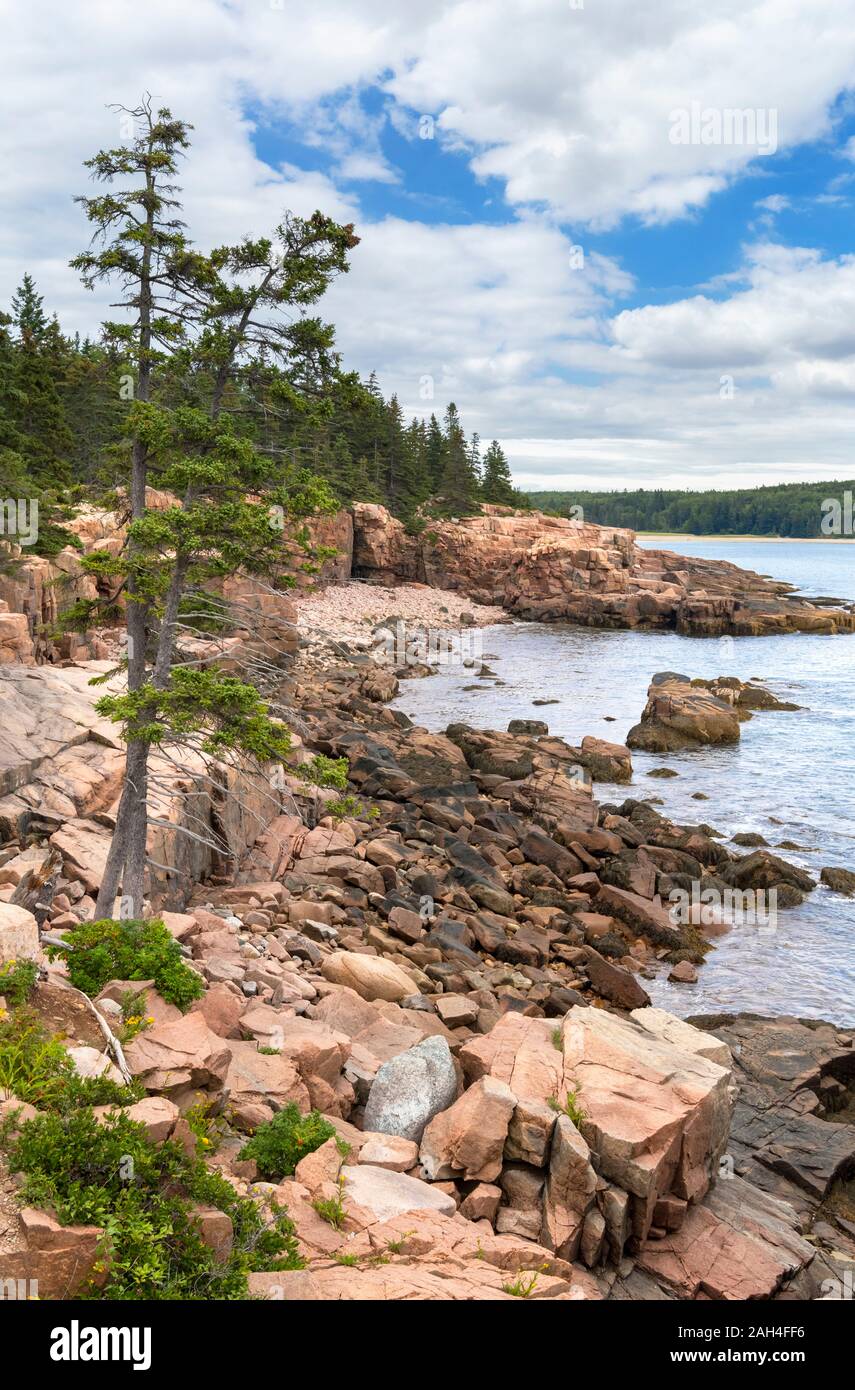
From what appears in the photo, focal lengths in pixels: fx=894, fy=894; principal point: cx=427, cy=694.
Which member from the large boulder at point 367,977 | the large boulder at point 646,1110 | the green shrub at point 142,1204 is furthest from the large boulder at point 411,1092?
the large boulder at point 367,977

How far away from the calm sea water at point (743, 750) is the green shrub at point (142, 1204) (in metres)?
12.2

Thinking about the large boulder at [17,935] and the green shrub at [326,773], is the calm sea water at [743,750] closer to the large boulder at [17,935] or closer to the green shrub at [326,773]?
the green shrub at [326,773]

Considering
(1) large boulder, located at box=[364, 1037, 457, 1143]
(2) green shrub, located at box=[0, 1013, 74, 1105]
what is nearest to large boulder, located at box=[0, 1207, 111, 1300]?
(2) green shrub, located at box=[0, 1013, 74, 1105]

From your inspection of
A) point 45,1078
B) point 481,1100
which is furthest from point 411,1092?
point 45,1078

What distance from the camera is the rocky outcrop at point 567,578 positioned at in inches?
2990

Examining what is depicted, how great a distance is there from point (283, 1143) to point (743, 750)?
Answer: 32.4 metres

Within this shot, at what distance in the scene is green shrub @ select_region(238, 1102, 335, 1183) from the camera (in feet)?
27.3

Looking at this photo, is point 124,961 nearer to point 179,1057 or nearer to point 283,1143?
point 179,1057

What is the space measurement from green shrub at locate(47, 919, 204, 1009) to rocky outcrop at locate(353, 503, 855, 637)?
6964 cm

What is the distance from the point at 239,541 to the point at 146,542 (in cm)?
119

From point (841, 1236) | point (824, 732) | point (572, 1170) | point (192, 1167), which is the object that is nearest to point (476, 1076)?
point (572, 1170)

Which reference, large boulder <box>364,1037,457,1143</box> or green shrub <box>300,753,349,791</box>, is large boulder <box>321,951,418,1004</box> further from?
large boulder <box>364,1037,457,1143</box>
